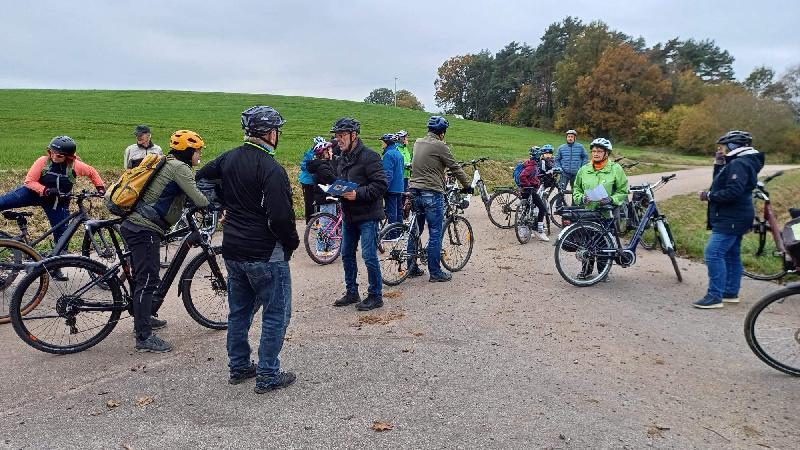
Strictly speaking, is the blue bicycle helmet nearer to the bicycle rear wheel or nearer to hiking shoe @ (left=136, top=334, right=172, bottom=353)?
hiking shoe @ (left=136, top=334, right=172, bottom=353)

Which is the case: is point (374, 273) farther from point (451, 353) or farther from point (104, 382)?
point (104, 382)

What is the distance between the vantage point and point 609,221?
6.67m

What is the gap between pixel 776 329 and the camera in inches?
166

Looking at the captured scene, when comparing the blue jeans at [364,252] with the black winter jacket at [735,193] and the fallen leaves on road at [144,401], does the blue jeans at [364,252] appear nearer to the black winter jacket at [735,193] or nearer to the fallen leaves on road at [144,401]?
the fallen leaves on road at [144,401]

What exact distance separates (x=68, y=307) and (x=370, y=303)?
2.84 metres

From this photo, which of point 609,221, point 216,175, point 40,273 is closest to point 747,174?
point 609,221

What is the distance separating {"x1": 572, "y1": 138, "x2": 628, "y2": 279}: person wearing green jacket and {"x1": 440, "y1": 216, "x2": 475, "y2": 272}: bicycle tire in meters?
1.58

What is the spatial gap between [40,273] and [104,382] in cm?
123

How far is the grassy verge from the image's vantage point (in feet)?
25.3

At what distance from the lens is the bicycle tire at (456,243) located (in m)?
7.27

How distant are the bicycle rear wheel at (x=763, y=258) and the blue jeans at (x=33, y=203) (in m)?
9.17

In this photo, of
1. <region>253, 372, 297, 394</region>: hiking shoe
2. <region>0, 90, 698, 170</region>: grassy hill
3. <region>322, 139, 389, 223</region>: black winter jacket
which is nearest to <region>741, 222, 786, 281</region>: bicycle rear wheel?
<region>322, 139, 389, 223</region>: black winter jacket

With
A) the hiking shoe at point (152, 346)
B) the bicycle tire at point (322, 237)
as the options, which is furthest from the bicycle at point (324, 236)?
the hiking shoe at point (152, 346)

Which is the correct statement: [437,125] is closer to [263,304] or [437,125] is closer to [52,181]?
[263,304]
